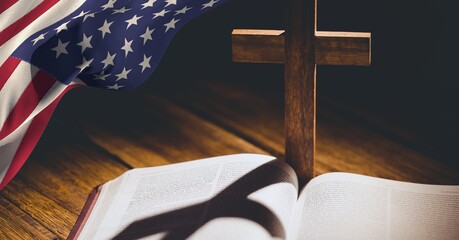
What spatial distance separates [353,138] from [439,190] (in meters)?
0.33

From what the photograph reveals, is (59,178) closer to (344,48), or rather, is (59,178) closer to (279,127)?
(279,127)

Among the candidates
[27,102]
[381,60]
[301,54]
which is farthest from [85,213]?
[381,60]

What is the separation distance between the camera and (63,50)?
1.32m

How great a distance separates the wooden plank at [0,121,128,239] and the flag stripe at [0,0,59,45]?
0.33 metres

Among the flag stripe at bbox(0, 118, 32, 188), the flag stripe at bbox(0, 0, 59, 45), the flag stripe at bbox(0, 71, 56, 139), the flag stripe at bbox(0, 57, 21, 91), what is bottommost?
the flag stripe at bbox(0, 118, 32, 188)

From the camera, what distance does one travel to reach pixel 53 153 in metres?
1.63

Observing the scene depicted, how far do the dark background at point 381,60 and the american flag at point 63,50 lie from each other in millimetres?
545

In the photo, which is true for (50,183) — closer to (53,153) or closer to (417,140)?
(53,153)

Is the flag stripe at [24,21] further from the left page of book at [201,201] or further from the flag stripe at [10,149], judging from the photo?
the left page of book at [201,201]

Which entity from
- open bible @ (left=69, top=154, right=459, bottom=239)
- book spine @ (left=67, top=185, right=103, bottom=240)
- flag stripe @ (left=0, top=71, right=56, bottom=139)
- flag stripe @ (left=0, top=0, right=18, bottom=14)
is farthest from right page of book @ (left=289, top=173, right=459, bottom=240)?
flag stripe @ (left=0, top=0, right=18, bottom=14)

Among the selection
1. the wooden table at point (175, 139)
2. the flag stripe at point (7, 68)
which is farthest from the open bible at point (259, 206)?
the flag stripe at point (7, 68)

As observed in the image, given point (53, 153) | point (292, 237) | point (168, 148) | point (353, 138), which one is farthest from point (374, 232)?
point (53, 153)

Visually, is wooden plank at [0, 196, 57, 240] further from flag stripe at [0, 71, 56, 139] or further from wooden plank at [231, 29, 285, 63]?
wooden plank at [231, 29, 285, 63]

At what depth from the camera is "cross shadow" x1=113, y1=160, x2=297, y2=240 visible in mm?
1247
